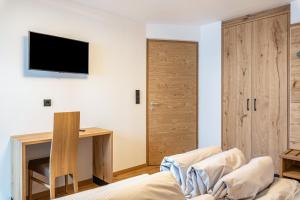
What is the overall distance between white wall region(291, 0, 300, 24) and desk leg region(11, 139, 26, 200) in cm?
340

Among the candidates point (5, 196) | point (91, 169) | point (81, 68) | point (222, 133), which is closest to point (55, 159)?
point (5, 196)

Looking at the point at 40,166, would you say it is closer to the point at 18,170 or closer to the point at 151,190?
the point at 18,170

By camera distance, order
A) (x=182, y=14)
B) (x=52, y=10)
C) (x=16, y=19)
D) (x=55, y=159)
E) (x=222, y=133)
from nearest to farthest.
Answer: (x=55, y=159)
(x=16, y=19)
(x=52, y=10)
(x=182, y=14)
(x=222, y=133)

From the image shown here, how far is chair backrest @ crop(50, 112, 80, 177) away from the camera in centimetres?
242

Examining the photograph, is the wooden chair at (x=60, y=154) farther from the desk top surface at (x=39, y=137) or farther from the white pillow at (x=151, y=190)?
the white pillow at (x=151, y=190)

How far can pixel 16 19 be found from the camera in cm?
262

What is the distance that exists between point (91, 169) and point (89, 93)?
1.01 m

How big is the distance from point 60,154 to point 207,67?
269 centimetres

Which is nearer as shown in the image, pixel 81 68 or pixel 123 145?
pixel 81 68

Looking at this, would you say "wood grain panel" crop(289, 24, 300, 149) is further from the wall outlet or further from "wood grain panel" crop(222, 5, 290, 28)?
the wall outlet

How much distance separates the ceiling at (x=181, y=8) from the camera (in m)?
3.06

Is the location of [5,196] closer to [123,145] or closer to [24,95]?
[24,95]

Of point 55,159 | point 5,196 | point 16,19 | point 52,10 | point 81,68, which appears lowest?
point 5,196

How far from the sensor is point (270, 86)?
10.9 ft
